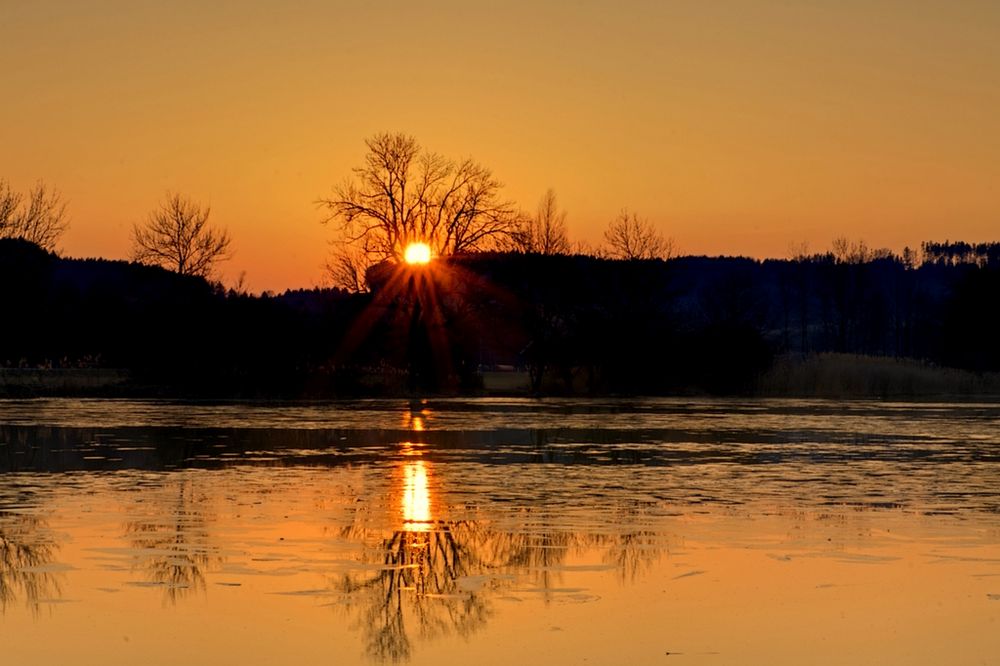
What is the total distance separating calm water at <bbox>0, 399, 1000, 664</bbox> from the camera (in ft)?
30.1

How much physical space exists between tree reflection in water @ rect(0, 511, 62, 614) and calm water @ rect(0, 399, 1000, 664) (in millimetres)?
47

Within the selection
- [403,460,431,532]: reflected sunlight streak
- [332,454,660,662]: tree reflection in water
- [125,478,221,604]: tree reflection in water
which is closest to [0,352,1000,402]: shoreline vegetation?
[403,460,431,532]: reflected sunlight streak

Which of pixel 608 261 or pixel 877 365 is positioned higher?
pixel 608 261

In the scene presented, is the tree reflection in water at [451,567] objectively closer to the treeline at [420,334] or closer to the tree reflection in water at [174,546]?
the tree reflection in water at [174,546]

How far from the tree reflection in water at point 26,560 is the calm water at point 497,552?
0.15 feet

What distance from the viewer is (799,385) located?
2264 inches

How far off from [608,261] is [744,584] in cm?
5865

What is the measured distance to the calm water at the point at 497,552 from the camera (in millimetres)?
9172

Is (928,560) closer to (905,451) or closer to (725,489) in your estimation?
(725,489)

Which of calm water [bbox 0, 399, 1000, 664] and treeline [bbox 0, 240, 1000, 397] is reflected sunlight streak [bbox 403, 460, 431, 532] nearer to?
calm water [bbox 0, 399, 1000, 664]

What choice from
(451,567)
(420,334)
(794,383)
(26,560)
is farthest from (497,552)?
(420,334)

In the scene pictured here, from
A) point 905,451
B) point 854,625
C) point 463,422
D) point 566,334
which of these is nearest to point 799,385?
point 566,334

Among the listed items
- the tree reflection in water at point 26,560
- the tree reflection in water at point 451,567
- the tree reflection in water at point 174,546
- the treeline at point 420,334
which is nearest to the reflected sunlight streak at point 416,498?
the tree reflection in water at point 451,567

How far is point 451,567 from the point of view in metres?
12.3
